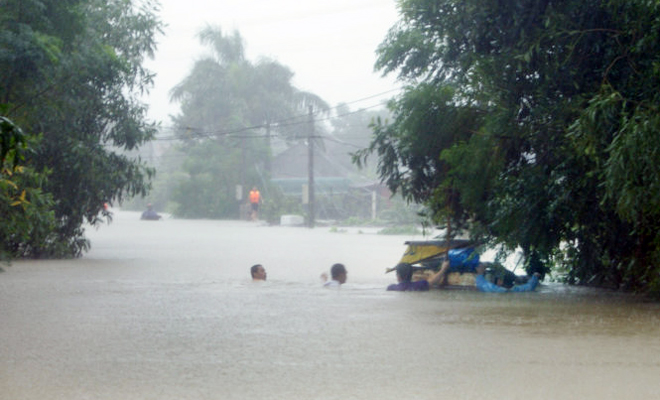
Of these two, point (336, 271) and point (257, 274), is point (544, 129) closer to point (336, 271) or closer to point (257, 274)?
point (336, 271)

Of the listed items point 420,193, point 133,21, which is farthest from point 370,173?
point 420,193

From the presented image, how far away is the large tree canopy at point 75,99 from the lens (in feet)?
56.2

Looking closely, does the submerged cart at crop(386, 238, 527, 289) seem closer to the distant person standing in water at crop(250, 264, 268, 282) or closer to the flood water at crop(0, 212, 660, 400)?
the flood water at crop(0, 212, 660, 400)

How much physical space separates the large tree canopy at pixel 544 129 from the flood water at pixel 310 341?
3.05 feet

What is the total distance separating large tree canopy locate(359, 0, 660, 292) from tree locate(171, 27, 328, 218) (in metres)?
42.6

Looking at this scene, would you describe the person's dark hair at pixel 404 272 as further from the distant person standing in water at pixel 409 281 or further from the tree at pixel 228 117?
the tree at pixel 228 117

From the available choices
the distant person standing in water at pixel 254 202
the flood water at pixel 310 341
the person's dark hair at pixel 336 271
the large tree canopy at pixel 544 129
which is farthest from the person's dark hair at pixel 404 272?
the distant person standing in water at pixel 254 202

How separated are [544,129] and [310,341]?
16.9 feet

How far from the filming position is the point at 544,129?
1300 centimetres

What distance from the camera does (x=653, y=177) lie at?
10266mm

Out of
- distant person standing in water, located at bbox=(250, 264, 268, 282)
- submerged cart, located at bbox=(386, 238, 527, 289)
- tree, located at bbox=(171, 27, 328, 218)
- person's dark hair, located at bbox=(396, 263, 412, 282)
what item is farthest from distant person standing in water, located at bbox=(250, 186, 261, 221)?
person's dark hair, located at bbox=(396, 263, 412, 282)

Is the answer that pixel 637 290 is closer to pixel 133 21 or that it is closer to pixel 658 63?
pixel 658 63

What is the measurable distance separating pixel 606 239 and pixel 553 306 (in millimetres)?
1436

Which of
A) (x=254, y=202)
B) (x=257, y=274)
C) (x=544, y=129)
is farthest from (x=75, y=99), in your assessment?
(x=254, y=202)
